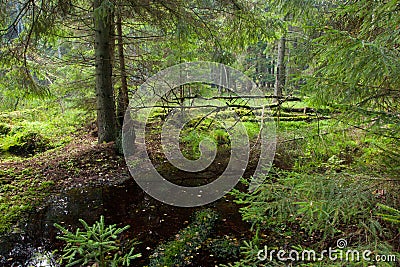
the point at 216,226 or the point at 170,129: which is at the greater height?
the point at 170,129

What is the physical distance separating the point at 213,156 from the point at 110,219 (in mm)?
3606

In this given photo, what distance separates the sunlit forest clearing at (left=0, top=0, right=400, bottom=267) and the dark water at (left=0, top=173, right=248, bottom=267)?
0.03m

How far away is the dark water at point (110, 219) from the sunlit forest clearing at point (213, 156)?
0.08ft

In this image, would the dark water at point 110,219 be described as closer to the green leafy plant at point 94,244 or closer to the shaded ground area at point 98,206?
the shaded ground area at point 98,206

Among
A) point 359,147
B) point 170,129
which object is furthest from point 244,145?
point 359,147

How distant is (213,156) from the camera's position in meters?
7.12

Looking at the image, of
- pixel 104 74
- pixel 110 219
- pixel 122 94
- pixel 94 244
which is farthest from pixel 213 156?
pixel 94 244

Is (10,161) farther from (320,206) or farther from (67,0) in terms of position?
(320,206)

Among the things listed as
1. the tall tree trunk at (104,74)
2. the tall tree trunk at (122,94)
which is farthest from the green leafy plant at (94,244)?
the tall tree trunk at (122,94)

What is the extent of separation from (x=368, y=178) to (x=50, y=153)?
7314 mm

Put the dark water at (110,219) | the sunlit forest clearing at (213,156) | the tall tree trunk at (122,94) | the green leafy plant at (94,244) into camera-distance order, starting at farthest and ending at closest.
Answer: the tall tree trunk at (122,94)
the dark water at (110,219)
the sunlit forest clearing at (213,156)
the green leafy plant at (94,244)

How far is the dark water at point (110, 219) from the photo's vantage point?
334cm

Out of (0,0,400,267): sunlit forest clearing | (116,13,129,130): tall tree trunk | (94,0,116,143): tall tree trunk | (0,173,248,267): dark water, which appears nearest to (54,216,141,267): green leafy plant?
(0,0,400,267): sunlit forest clearing

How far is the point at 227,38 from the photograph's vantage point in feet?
21.8
